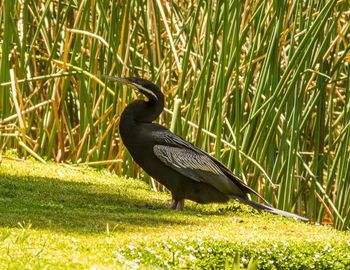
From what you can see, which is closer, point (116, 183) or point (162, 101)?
point (162, 101)

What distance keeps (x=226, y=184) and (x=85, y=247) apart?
1.63m

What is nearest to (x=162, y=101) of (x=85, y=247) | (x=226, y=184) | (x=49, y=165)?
(x=226, y=184)

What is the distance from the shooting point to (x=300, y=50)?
4.52m

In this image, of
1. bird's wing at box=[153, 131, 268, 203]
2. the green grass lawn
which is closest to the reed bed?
bird's wing at box=[153, 131, 268, 203]

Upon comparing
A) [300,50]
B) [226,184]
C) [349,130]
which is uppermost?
[300,50]

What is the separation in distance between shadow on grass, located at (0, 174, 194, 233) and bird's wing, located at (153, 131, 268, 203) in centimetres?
35

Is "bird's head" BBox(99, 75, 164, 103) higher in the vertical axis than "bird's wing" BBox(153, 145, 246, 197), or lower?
higher

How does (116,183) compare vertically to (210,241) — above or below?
below

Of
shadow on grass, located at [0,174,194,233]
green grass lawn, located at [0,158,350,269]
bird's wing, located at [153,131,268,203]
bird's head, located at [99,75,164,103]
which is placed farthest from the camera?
bird's head, located at [99,75,164,103]

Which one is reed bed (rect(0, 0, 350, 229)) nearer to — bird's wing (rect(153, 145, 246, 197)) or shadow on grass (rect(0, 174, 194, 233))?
bird's wing (rect(153, 145, 246, 197))

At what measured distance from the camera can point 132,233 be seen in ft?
11.6

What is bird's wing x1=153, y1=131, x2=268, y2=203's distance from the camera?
14.6 ft

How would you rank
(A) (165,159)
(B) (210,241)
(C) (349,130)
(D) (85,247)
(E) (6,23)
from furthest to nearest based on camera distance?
(E) (6,23)
(C) (349,130)
(A) (165,159)
(B) (210,241)
(D) (85,247)

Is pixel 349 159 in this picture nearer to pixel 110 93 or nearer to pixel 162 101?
pixel 162 101
